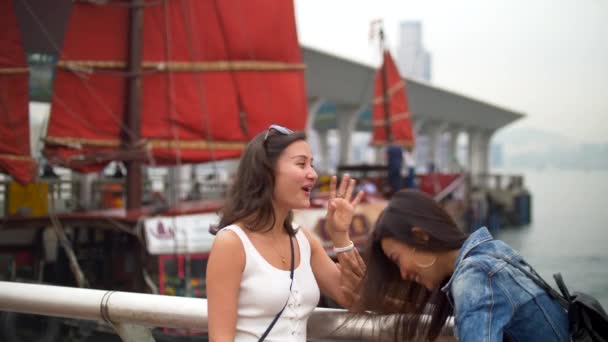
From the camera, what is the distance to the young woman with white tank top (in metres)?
1.79

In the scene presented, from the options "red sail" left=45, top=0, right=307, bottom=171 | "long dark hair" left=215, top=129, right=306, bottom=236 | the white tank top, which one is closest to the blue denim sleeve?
the white tank top

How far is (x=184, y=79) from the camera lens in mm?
11906

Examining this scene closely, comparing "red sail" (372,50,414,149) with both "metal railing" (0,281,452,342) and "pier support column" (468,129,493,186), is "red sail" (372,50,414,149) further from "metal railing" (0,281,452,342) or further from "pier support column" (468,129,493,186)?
"metal railing" (0,281,452,342)

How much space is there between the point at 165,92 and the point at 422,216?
413 inches

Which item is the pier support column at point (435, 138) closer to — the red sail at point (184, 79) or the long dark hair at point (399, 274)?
the red sail at point (184, 79)

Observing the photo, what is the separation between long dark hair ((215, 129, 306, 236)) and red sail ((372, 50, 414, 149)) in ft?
81.6

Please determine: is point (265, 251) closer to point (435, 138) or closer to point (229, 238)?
point (229, 238)

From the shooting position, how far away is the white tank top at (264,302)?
184cm

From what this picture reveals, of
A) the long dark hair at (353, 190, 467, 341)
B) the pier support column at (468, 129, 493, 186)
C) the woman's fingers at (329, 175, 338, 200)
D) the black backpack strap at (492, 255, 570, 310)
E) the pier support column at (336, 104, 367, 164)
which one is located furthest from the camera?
the pier support column at (468, 129, 493, 186)

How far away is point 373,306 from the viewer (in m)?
1.91

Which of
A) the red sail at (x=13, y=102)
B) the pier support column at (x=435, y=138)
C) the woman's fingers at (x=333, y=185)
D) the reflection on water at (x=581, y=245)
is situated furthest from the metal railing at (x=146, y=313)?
the pier support column at (x=435, y=138)

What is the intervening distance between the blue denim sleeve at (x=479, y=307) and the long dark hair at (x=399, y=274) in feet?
0.65

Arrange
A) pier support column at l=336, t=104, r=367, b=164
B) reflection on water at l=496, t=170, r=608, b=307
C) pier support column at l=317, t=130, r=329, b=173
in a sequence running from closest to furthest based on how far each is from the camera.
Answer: reflection on water at l=496, t=170, r=608, b=307 < pier support column at l=336, t=104, r=367, b=164 < pier support column at l=317, t=130, r=329, b=173

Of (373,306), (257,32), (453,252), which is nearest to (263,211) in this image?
(373,306)
